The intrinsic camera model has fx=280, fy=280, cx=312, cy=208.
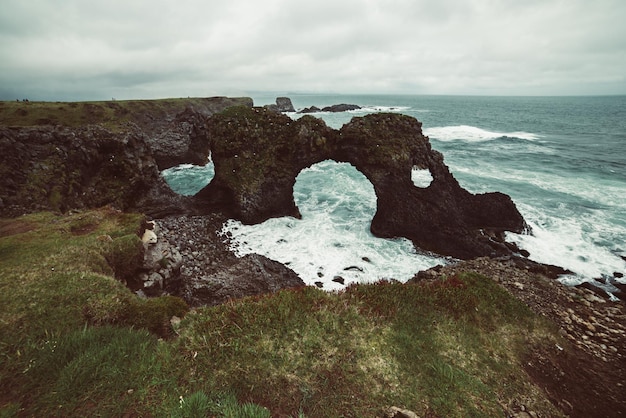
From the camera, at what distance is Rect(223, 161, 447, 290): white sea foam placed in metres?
26.2

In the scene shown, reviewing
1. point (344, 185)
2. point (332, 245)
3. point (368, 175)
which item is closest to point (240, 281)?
point (332, 245)

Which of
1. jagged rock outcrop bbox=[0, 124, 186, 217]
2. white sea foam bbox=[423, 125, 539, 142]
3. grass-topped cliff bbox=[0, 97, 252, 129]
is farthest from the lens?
white sea foam bbox=[423, 125, 539, 142]

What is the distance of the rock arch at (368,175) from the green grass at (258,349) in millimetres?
19168

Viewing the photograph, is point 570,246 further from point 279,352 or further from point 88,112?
point 88,112

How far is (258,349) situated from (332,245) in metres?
22.0

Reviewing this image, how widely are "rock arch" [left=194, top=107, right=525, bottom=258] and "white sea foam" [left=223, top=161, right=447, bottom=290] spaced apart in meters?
2.09

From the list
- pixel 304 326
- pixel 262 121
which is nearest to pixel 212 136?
pixel 262 121

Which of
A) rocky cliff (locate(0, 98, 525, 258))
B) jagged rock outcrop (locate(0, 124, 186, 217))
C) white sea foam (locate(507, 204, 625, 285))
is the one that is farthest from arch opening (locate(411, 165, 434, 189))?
jagged rock outcrop (locate(0, 124, 186, 217))

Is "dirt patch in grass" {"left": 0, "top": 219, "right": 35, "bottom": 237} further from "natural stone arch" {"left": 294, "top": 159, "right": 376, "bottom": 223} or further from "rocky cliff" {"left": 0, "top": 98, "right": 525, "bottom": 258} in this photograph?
"natural stone arch" {"left": 294, "top": 159, "right": 376, "bottom": 223}

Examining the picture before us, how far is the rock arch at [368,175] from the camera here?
32.3 metres

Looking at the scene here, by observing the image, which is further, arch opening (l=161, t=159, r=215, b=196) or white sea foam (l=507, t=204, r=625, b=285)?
arch opening (l=161, t=159, r=215, b=196)

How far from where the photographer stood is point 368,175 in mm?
34281

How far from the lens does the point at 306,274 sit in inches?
1015

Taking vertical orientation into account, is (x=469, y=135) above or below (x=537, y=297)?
above
